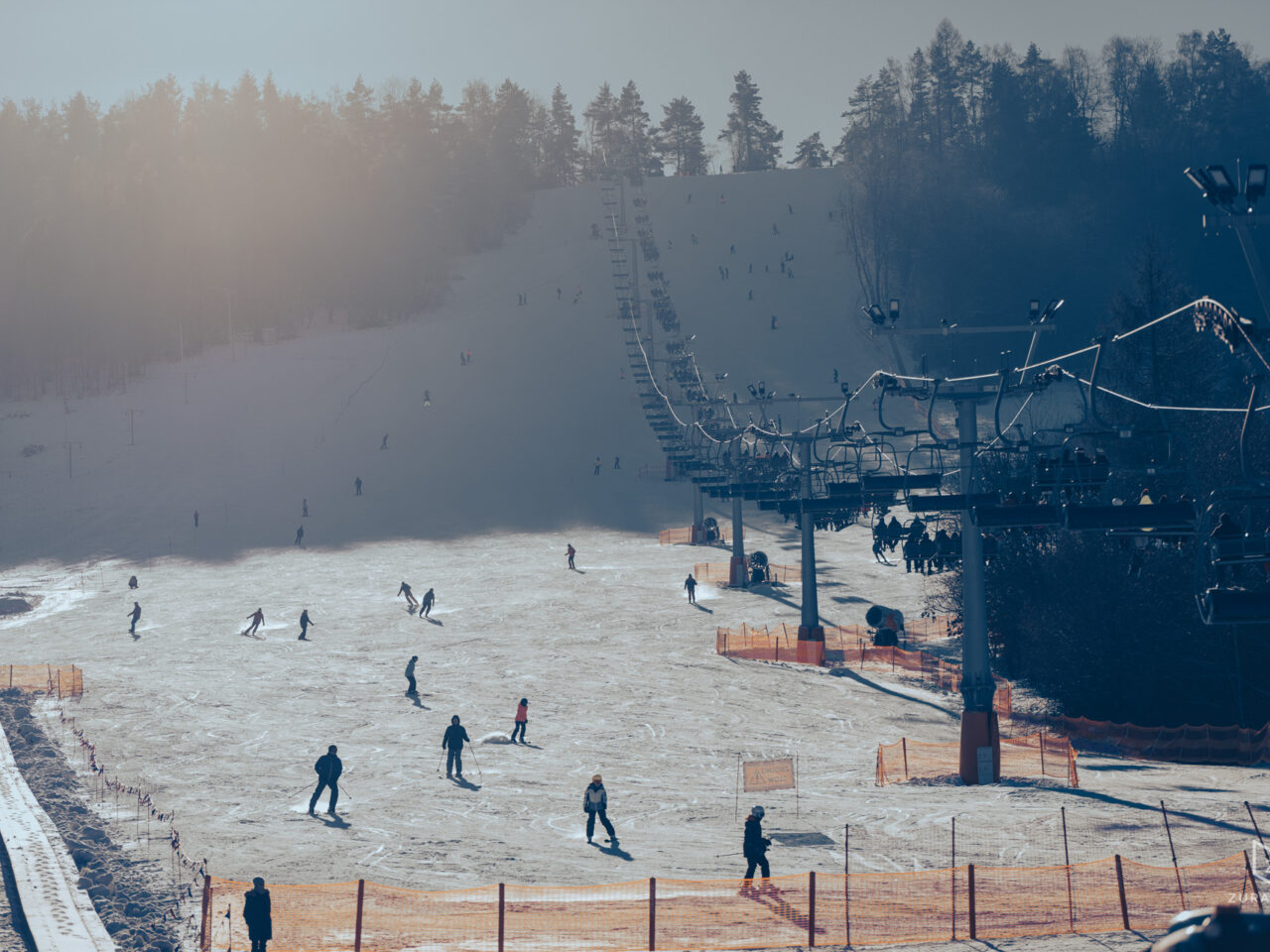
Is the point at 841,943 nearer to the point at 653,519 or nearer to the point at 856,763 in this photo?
the point at 856,763

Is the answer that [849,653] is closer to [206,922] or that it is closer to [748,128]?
[206,922]

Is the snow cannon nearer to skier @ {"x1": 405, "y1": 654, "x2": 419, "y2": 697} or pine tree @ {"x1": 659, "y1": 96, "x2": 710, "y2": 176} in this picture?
skier @ {"x1": 405, "y1": 654, "x2": 419, "y2": 697}

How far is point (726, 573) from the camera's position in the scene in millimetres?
52312

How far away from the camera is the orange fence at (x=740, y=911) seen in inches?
552

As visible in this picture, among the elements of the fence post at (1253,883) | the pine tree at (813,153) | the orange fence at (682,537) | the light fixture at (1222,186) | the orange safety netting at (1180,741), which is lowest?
the orange safety netting at (1180,741)

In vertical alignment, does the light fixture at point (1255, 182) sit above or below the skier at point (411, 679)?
above

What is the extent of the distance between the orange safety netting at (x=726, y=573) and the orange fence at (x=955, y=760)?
2291 cm

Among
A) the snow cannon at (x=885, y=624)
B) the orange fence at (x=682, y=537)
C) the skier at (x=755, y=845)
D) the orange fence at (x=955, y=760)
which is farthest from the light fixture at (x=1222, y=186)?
the orange fence at (x=682, y=537)

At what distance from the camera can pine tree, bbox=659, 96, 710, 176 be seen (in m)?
156

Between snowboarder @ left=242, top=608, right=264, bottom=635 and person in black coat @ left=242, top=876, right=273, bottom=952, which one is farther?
snowboarder @ left=242, top=608, right=264, bottom=635

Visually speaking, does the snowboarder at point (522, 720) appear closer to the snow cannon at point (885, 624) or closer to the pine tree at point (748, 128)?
the snow cannon at point (885, 624)

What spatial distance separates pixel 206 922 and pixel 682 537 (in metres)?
45.8

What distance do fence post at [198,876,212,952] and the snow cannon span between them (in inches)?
1069

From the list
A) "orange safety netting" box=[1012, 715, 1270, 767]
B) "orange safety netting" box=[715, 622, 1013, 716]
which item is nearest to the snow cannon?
"orange safety netting" box=[715, 622, 1013, 716]
